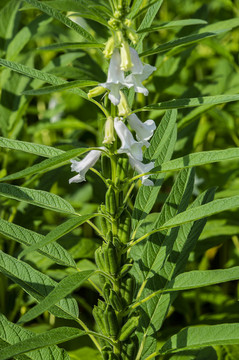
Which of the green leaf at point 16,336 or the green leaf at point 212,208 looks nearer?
the green leaf at point 212,208

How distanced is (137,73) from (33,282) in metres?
0.55

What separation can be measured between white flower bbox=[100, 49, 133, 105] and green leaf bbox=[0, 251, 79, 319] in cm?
47

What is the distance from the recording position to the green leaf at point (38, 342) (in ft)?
2.92

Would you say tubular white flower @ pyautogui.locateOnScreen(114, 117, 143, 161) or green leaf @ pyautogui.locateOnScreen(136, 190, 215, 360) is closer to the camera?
tubular white flower @ pyautogui.locateOnScreen(114, 117, 143, 161)

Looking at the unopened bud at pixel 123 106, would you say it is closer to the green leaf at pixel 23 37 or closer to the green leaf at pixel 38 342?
the green leaf at pixel 38 342

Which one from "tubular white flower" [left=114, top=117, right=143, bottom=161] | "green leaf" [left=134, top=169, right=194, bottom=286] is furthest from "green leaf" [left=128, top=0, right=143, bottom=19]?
"green leaf" [left=134, top=169, right=194, bottom=286]

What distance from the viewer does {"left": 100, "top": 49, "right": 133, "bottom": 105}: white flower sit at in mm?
974

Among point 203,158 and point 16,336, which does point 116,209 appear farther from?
point 16,336

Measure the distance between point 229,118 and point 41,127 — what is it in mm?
931

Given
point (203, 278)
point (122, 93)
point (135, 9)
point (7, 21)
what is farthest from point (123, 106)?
point (7, 21)

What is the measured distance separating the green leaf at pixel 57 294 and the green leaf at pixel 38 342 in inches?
2.1

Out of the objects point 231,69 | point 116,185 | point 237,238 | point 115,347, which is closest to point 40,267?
point 115,347

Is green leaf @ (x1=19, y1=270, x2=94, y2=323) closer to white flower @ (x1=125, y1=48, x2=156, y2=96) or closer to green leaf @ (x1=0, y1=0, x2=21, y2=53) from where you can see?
white flower @ (x1=125, y1=48, x2=156, y2=96)

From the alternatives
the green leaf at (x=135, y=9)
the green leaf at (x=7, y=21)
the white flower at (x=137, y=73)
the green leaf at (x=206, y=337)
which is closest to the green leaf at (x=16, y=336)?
the green leaf at (x=206, y=337)
